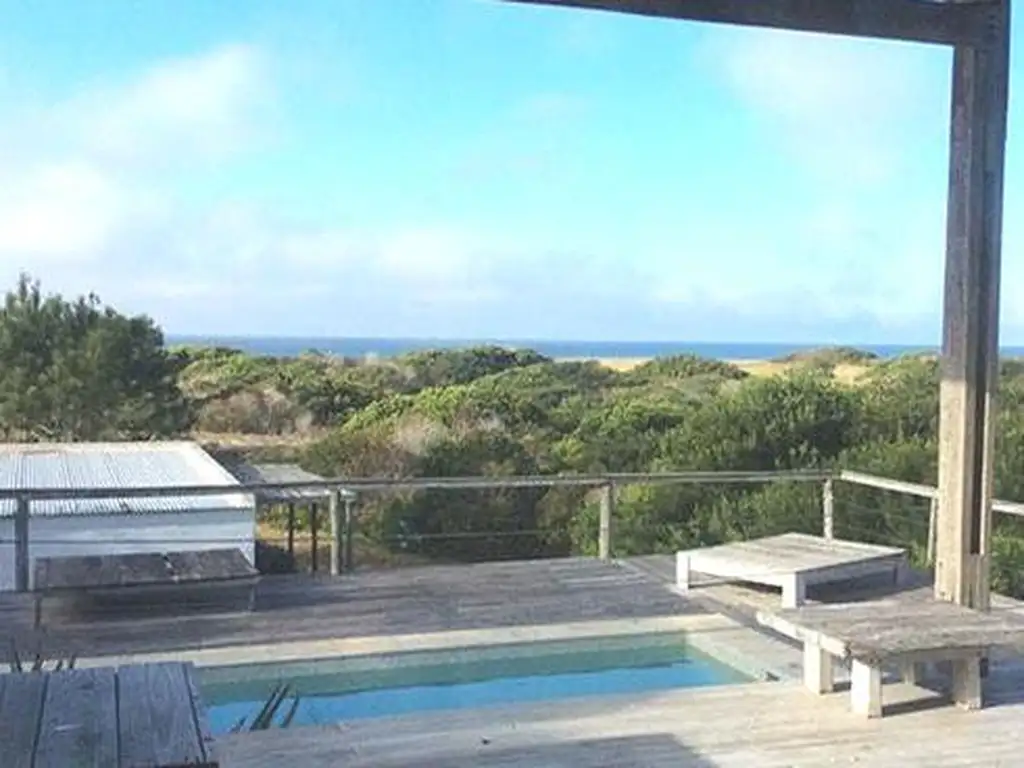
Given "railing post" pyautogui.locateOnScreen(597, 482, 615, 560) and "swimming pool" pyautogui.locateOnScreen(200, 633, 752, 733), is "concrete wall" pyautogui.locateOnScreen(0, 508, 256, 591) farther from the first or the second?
"swimming pool" pyautogui.locateOnScreen(200, 633, 752, 733)

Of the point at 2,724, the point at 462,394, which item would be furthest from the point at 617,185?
the point at 2,724

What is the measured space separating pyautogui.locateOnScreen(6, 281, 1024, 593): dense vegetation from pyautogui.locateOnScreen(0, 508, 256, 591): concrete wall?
1.33m

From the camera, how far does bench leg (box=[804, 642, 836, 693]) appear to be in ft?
14.6

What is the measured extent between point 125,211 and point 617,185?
20.8 ft

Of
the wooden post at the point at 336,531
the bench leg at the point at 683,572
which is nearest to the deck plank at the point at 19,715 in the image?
the wooden post at the point at 336,531

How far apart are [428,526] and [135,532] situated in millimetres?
3137

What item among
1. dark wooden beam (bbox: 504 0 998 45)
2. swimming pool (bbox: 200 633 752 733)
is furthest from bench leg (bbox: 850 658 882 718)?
Answer: dark wooden beam (bbox: 504 0 998 45)

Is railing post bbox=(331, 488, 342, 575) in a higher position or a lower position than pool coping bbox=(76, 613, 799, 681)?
higher

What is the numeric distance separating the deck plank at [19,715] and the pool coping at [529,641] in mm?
2374

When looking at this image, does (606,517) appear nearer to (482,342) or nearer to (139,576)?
(139,576)

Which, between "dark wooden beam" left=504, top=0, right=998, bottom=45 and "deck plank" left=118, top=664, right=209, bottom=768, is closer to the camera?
"deck plank" left=118, top=664, right=209, bottom=768

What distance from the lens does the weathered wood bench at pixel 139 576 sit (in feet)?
19.5

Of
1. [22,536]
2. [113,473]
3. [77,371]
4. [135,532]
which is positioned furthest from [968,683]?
[77,371]

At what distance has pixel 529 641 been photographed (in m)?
5.55
